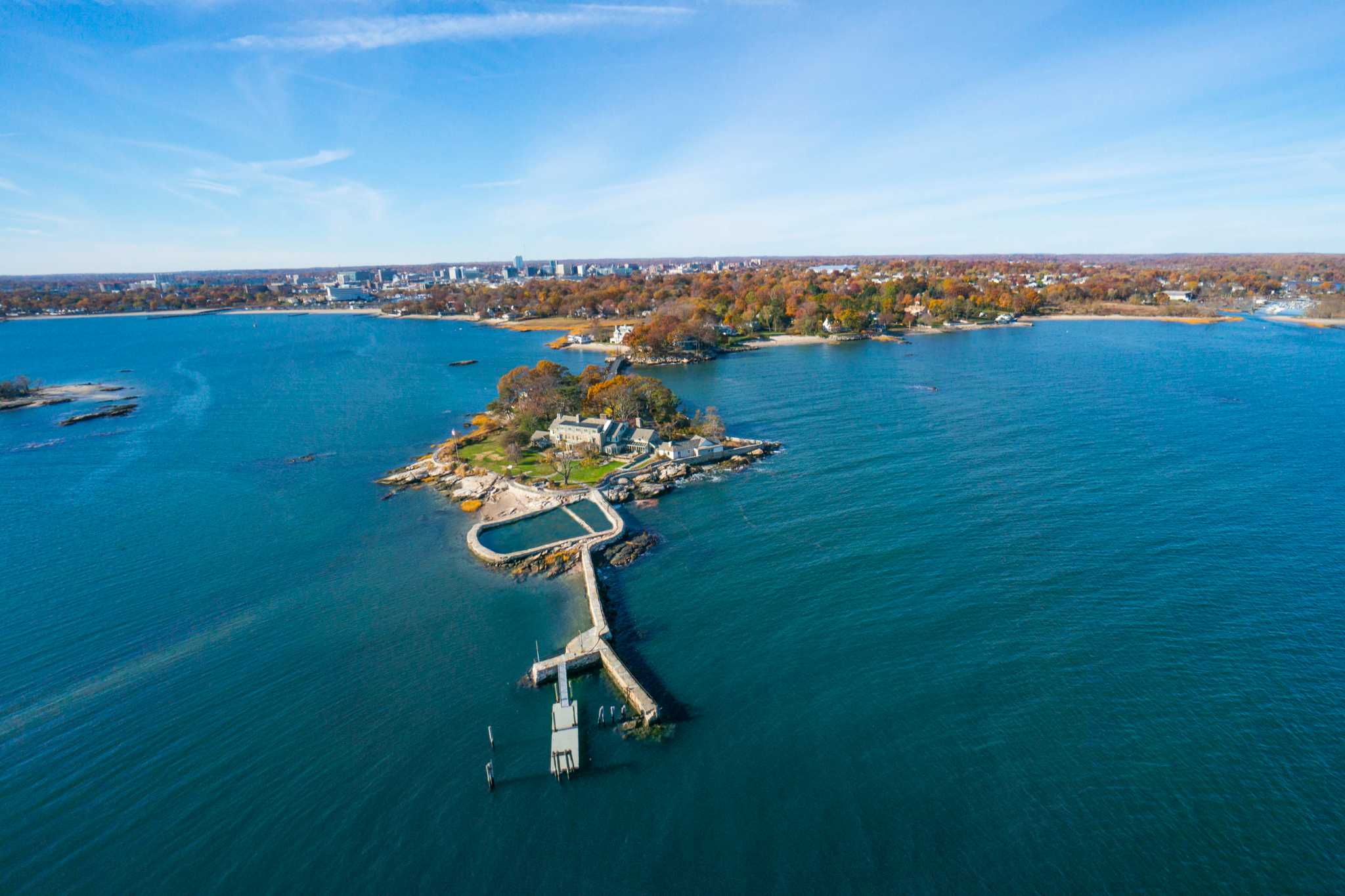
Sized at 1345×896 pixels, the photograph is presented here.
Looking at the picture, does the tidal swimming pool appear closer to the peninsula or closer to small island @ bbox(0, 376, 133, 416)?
small island @ bbox(0, 376, 133, 416)

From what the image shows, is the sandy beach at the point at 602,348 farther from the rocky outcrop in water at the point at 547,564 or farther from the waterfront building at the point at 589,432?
the rocky outcrop in water at the point at 547,564

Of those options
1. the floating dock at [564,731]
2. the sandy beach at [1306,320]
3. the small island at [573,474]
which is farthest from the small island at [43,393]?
the sandy beach at [1306,320]

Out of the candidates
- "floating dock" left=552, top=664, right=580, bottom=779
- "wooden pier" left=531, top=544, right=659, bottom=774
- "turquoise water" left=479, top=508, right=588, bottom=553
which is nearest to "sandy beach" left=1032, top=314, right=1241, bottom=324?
"turquoise water" left=479, top=508, right=588, bottom=553

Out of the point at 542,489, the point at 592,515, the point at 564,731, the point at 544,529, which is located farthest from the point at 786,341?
the point at 564,731

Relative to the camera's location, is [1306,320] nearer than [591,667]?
No

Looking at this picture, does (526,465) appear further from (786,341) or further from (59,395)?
(786,341)

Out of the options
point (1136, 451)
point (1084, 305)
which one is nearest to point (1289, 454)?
point (1136, 451)
